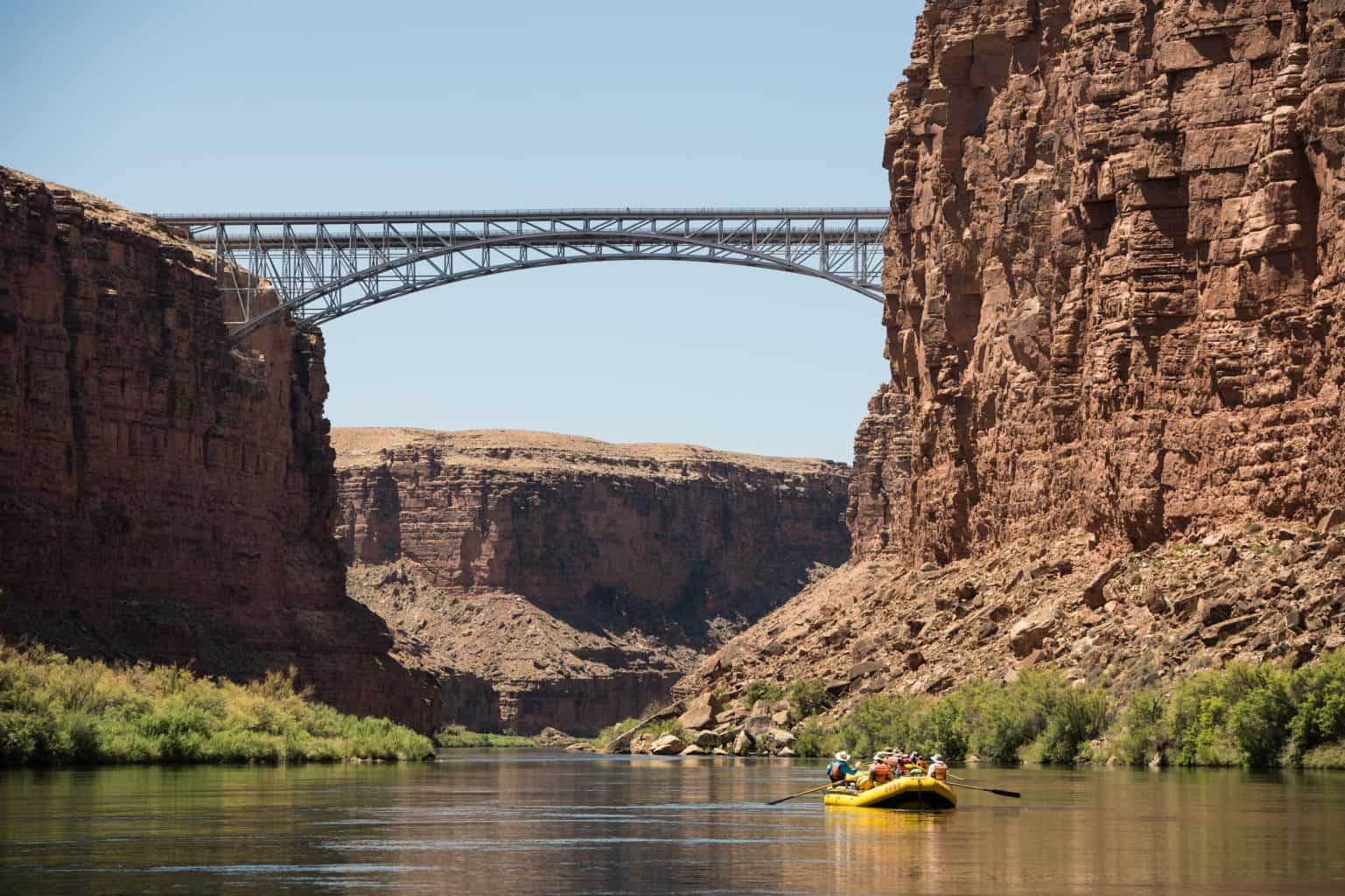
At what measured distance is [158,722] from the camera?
6400 cm

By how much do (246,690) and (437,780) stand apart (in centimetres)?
1643

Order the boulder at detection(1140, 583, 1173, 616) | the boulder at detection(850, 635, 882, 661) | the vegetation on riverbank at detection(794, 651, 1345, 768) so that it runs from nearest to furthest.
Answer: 1. the vegetation on riverbank at detection(794, 651, 1345, 768)
2. the boulder at detection(1140, 583, 1173, 616)
3. the boulder at detection(850, 635, 882, 661)

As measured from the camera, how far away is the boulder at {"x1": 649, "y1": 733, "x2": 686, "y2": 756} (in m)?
80.3

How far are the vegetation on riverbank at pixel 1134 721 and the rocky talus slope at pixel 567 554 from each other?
85.6 meters

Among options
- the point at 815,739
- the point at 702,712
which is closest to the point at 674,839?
the point at 815,739

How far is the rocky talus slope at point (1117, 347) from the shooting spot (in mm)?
56281

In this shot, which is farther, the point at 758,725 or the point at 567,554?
the point at 567,554

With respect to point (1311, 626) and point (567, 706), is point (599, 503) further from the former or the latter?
point (1311, 626)

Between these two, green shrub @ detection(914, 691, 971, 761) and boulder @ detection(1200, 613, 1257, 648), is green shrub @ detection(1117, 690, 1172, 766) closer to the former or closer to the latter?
boulder @ detection(1200, 613, 1257, 648)

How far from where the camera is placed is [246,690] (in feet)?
249

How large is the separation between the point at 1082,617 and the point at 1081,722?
228 inches

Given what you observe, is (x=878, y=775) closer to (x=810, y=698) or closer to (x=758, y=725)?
(x=810, y=698)

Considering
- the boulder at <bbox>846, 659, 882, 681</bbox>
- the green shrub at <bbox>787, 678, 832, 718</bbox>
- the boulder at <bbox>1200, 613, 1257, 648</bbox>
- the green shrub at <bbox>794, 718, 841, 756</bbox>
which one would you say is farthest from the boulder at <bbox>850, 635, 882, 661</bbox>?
the boulder at <bbox>1200, 613, 1257, 648</bbox>

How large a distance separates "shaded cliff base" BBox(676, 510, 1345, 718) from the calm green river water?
4.20 metres
